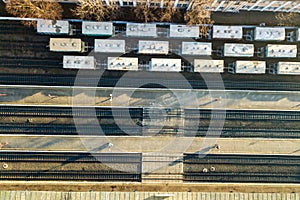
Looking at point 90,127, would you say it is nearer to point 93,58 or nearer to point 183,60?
point 93,58

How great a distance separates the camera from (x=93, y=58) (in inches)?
1676

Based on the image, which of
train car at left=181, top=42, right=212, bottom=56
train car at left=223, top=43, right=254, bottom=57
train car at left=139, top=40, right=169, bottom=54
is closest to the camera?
train car at left=139, top=40, right=169, bottom=54

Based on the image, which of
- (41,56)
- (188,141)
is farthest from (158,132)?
(41,56)

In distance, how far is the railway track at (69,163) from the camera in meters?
44.0

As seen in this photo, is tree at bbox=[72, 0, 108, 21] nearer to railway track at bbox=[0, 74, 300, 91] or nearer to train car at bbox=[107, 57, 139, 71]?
train car at bbox=[107, 57, 139, 71]

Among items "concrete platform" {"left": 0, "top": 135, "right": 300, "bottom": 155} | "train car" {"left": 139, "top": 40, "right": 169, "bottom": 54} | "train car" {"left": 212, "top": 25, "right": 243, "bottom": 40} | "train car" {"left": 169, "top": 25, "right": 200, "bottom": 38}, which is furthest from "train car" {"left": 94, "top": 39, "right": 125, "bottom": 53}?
"train car" {"left": 212, "top": 25, "right": 243, "bottom": 40}

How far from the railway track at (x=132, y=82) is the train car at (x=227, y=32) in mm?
6660

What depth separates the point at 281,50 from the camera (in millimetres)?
43656

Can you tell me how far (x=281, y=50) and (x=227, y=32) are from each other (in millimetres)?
8403

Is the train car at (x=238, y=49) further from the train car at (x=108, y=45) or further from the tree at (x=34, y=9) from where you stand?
the tree at (x=34, y=9)

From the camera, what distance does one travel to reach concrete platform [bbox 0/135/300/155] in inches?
1729

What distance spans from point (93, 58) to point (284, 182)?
34.3 meters

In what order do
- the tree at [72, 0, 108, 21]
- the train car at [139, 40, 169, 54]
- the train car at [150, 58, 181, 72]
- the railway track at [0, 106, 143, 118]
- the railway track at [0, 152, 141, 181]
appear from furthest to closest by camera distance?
the railway track at [0, 152, 141, 181], the railway track at [0, 106, 143, 118], the train car at [150, 58, 181, 72], the train car at [139, 40, 169, 54], the tree at [72, 0, 108, 21]

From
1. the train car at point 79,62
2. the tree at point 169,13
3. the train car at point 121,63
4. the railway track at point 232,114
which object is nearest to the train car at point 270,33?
the railway track at point 232,114
